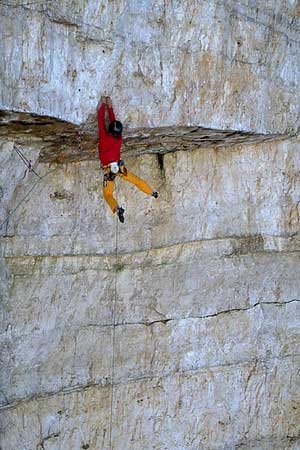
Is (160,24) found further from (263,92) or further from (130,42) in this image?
(263,92)

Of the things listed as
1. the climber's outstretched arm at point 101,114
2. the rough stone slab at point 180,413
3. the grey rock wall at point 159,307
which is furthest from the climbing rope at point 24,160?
the rough stone slab at point 180,413

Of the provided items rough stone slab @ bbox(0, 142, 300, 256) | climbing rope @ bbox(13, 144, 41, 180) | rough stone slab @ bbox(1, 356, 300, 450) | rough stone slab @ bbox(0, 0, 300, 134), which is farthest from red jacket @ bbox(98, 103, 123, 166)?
rough stone slab @ bbox(1, 356, 300, 450)

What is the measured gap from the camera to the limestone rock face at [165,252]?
5.96 meters

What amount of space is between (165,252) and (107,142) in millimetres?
1593

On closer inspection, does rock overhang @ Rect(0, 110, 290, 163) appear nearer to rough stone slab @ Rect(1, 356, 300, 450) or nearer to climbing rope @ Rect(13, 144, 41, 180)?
climbing rope @ Rect(13, 144, 41, 180)

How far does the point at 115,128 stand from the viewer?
5695 millimetres

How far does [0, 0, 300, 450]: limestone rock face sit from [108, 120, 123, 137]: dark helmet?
175 millimetres

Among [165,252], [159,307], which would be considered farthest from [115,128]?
[159,307]

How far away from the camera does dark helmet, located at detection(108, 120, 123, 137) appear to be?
18.7 feet

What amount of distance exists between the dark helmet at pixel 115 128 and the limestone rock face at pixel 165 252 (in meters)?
0.17

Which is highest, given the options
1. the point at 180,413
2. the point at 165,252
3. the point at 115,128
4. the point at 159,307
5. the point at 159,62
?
the point at 159,62

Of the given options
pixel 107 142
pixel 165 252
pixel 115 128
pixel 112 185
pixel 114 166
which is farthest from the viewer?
pixel 165 252

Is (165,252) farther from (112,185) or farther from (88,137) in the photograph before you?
(88,137)

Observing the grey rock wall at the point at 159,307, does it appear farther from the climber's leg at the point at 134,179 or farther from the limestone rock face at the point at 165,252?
the climber's leg at the point at 134,179
